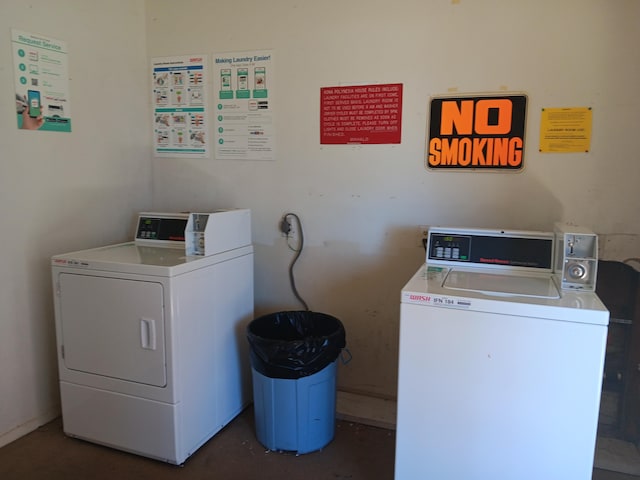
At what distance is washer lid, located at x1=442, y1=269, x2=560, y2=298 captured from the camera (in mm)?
1733

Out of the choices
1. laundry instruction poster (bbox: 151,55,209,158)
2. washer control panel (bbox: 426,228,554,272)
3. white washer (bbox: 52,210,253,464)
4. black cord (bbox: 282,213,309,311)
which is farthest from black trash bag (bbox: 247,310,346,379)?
laundry instruction poster (bbox: 151,55,209,158)

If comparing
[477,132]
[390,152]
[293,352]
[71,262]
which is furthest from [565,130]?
[71,262]

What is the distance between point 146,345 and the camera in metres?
2.14

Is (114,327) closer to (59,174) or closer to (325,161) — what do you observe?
(59,174)

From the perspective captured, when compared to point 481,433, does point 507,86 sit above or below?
above

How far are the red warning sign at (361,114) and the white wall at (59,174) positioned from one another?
1.24 m

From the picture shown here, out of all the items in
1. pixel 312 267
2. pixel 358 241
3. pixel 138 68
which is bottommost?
pixel 312 267

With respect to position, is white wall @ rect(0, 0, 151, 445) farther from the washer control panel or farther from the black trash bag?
the washer control panel

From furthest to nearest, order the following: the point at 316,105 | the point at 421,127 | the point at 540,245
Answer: the point at 316,105 < the point at 421,127 < the point at 540,245

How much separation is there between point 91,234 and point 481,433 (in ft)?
7.45

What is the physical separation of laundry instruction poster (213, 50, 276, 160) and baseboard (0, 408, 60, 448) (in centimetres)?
172

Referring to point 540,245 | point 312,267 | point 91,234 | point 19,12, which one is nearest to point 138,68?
point 19,12

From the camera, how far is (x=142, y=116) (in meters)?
3.06

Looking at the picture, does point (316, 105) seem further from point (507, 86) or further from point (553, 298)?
point (553, 298)
